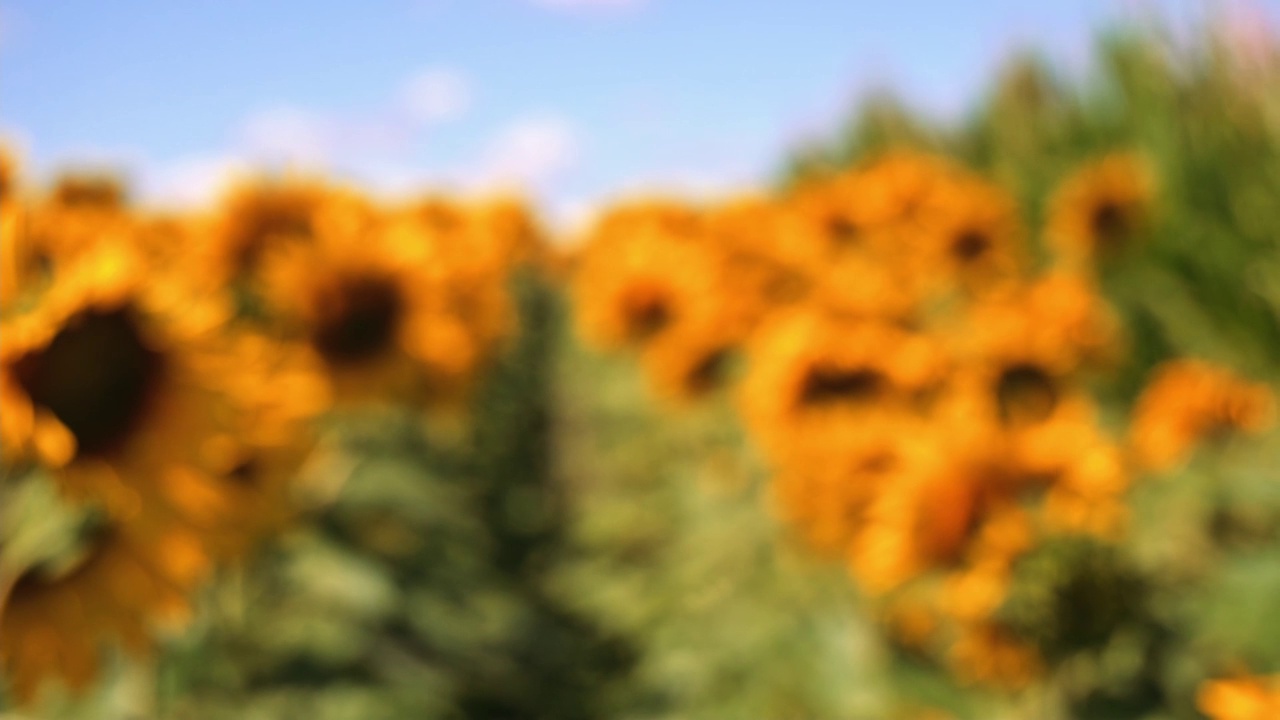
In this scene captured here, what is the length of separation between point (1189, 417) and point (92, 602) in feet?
7.49

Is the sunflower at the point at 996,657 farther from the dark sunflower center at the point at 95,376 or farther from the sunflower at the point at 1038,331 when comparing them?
the dark sunflower center at the point at 95,376

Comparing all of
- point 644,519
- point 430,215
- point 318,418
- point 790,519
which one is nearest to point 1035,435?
point 790,519

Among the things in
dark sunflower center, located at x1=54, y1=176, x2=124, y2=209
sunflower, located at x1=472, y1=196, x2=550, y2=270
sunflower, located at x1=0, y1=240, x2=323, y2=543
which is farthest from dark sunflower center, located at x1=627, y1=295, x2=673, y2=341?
sunflower, located at x1=472, y1=196, x2=550, y2=270

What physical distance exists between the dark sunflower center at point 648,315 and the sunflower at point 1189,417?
2.46 meters

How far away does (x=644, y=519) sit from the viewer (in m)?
6.49

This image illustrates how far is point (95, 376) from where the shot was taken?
195 centimetres

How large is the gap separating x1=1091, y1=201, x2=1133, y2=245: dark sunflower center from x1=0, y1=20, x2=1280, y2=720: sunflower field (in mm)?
13

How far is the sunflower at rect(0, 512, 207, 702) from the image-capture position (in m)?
1.90

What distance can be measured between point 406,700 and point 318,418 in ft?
2.75

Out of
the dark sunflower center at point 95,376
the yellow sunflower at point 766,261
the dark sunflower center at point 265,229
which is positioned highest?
the yellow sunflower at point 766,261

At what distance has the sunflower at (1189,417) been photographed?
113 inches

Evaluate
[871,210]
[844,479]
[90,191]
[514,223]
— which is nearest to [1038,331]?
[844,479]

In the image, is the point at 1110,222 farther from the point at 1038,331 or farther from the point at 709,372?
the point at 1038,331

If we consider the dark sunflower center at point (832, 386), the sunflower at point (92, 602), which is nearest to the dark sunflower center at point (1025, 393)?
the dark sunflower center at point (832, 386)
